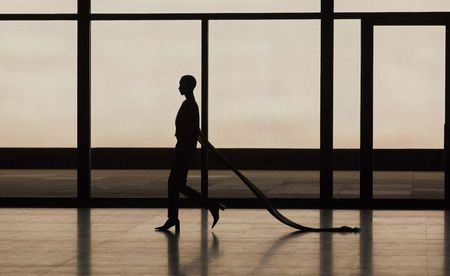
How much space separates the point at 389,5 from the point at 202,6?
111 inches

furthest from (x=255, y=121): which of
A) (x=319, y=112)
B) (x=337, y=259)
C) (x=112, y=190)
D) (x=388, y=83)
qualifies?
(x=337, y=259)

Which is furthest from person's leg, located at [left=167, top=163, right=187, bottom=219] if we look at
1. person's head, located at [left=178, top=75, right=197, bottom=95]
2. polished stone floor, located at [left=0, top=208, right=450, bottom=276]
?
person's head, located at [left=178, top=75, right=197, bottom=95]

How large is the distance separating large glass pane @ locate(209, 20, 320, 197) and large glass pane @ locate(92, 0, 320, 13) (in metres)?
0.23

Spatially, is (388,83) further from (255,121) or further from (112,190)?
(112,190)

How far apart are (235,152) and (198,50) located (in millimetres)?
5640

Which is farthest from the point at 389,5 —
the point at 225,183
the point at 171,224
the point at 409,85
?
the point at 225,183

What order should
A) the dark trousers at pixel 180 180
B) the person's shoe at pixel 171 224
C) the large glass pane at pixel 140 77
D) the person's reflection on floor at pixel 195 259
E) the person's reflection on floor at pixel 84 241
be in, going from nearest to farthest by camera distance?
the person's reflection on floor at pixel 195 259
the person's reflection on floor at pixel 84 241
the dark trousers at pixel 180 180
the person's shoe at pixel 171 224
the large glass pane at pixel 140 77

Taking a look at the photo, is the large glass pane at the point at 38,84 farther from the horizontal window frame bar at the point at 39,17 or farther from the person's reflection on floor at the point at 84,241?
the person's reflection on floor at the point at 84,241

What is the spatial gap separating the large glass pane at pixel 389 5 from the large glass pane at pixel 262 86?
0.85 m

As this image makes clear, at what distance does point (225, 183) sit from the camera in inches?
875

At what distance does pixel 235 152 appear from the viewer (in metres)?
22.3

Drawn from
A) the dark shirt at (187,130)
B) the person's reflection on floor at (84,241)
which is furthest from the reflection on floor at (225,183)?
the dark shirt at (187,130)

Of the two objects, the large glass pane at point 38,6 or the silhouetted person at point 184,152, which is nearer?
the silhouetted person at point 184,152

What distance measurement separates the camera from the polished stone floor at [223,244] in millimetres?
10031
